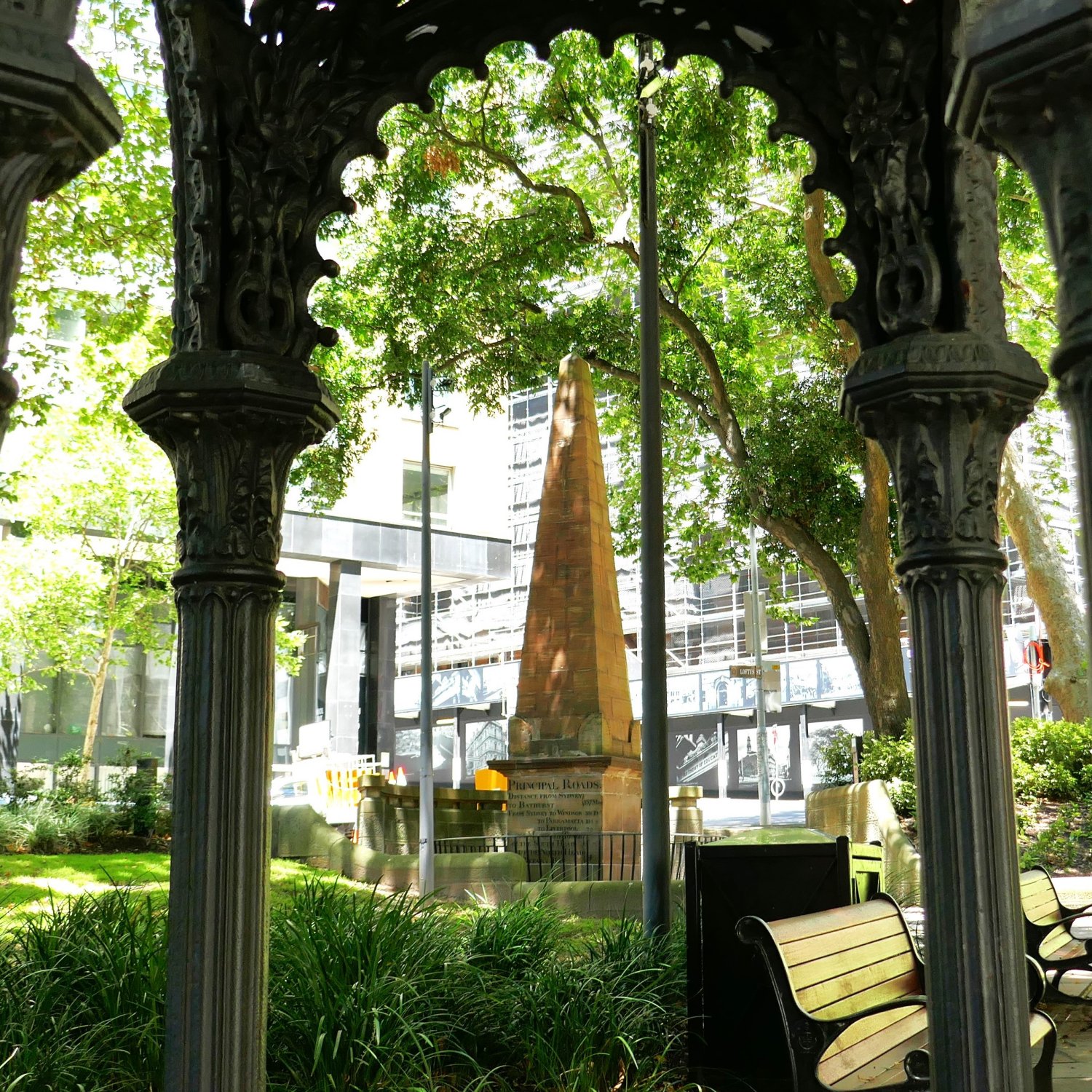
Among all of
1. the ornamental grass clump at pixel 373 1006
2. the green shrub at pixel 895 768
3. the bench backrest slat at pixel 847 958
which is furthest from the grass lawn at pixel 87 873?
the bench backrest slat at pixel 847 958

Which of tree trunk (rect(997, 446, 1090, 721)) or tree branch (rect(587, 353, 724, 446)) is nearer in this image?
tree trunk (rect(997, 446, 1090, 721))

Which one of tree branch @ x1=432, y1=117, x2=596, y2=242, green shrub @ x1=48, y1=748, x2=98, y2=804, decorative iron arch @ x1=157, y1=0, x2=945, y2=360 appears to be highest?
tree branch @ x1=432, y1=117, x2=596, y2=242

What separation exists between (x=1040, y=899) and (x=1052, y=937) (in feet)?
2.03

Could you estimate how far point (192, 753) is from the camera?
4.07m

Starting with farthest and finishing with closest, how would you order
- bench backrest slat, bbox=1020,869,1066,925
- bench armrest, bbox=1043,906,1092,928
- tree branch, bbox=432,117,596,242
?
tree branch, bbox=432,117,596,242, bench backrest slat, bbox=1020,869,1066,925, bench armrest, bbox=1043,906,1092,928

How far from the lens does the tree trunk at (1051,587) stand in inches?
780

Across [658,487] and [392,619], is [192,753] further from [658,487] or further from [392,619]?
[392,619]

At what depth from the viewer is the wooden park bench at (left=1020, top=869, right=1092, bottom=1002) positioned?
275 inches

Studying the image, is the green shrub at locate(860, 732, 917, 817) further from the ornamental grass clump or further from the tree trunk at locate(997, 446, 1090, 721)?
the ornamental grass clump

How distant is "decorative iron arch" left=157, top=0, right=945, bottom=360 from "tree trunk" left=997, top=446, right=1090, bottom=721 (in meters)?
16.6

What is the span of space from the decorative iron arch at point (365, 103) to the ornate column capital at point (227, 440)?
137 millimetres

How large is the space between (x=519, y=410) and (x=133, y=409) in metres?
56.7

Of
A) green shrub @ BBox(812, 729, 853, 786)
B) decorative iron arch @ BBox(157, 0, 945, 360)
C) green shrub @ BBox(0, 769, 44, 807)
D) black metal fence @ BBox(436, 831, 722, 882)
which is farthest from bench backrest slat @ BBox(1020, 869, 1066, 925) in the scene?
green shrub @ BBox(0, 769, 44, 807)

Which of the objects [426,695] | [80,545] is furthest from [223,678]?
[80,545]
